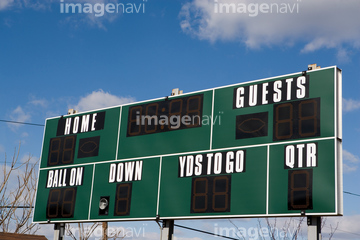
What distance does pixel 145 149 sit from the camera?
14.3 metres

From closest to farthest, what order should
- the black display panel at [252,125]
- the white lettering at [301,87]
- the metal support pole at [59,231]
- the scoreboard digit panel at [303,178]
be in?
the scoreboard digit panel at [303,178], the white lettering at [301,87], the black display panel at [252,125], the metal support pole at [59,231]

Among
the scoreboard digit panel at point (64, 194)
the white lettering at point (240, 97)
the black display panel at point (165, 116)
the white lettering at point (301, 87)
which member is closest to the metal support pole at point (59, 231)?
the scoreboard digit panel at point (64, 194)

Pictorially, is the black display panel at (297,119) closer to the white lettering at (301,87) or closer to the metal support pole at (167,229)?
the white lettering at (301,87)

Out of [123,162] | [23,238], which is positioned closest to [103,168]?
[123,162]

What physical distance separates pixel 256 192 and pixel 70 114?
6.99 meters

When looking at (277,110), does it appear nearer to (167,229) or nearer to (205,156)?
(205,156)

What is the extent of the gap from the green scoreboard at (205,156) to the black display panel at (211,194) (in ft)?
0.08

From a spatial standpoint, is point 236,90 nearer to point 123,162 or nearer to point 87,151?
point 123,162

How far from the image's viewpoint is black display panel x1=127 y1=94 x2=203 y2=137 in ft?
44.8

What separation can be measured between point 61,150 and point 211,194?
18.2 feet

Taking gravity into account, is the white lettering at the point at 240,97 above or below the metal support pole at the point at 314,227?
above

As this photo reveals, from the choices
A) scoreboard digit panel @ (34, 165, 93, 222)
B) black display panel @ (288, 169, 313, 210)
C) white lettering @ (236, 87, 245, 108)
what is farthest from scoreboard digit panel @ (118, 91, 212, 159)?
black display panel @ (288, 169, 313, 210)

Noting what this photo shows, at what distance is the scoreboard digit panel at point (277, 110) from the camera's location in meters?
11.6

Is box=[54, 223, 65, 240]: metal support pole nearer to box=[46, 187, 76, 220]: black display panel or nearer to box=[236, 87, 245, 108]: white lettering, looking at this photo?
box=[46, 187, 76, 220]: black display panel
